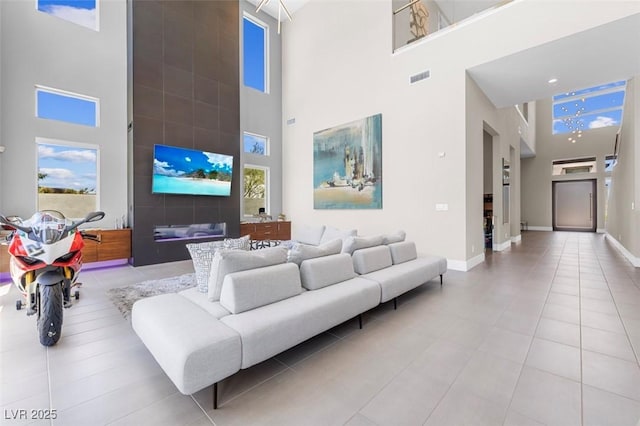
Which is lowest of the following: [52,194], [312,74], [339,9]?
[52,194]

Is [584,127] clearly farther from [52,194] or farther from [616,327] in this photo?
[52,194]

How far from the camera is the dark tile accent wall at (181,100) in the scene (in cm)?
561

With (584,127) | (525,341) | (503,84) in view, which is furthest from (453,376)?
(584,127)

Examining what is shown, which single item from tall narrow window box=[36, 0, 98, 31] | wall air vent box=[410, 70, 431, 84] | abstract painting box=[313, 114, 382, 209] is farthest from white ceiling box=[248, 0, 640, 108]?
tall narrow window box=[36, 0, 98, 31]

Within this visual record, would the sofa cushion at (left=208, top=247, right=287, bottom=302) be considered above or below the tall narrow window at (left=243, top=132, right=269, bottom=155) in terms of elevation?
below

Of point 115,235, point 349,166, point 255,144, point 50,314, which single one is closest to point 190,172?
point 115,235

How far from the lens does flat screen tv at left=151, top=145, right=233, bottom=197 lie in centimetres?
578

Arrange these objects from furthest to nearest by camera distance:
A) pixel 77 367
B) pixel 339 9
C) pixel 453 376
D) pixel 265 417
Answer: pixel 339 9 → pixel 77 367 → pixel 453 376 → pixel 265 417

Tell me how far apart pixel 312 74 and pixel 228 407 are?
8.30 meters

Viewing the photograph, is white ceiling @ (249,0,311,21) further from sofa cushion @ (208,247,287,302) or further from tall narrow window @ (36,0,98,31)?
sofa cushion @ (208,247,287,302)

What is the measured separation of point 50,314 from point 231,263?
62.8 inches

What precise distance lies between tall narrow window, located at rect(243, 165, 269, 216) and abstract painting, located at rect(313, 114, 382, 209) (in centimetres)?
177

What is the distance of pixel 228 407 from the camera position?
1.63m

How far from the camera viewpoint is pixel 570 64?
4.75 meters
